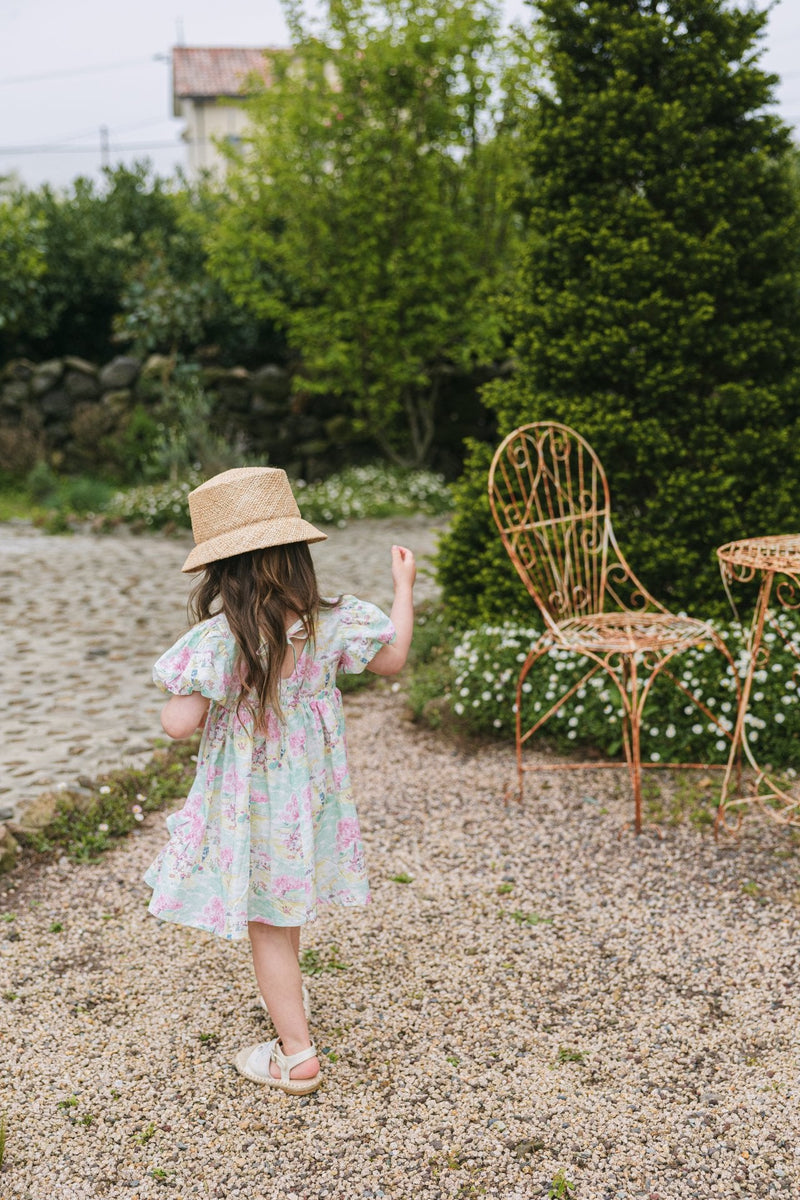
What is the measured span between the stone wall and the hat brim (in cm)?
891

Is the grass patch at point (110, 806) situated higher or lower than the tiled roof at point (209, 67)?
lower

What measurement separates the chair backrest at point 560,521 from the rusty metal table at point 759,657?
581 mm

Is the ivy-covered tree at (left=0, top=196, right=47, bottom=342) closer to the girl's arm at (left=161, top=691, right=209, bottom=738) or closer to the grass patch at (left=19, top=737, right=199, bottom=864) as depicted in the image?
the grass patch at (left=19, top=737, right=199, bottom=864)

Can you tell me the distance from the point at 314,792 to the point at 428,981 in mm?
773

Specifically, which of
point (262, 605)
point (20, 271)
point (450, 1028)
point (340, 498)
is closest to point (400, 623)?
point (262, 605)

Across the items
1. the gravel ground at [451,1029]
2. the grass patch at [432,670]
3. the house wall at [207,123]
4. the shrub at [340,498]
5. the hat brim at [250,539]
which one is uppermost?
the house wall at [207,123]

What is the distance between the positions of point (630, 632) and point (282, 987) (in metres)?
1.71

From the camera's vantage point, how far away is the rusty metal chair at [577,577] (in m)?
3.70

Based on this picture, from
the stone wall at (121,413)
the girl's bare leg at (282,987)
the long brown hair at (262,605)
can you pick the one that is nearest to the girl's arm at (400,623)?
the long brown hair at (262,605)

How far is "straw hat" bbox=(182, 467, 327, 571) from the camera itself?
2123mm

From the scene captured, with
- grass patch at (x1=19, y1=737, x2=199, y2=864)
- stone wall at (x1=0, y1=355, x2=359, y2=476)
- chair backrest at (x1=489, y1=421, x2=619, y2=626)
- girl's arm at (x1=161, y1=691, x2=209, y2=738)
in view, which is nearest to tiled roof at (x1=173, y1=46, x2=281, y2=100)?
stone wall at (x1=0, y1=355, x2=359, y2=476)

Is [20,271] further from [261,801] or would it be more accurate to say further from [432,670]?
[261,801]

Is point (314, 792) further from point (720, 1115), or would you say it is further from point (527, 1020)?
point (720, 1115)

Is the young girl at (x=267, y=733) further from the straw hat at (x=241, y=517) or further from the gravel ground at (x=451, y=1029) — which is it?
the gravel ground at (x=451, y=1029)
